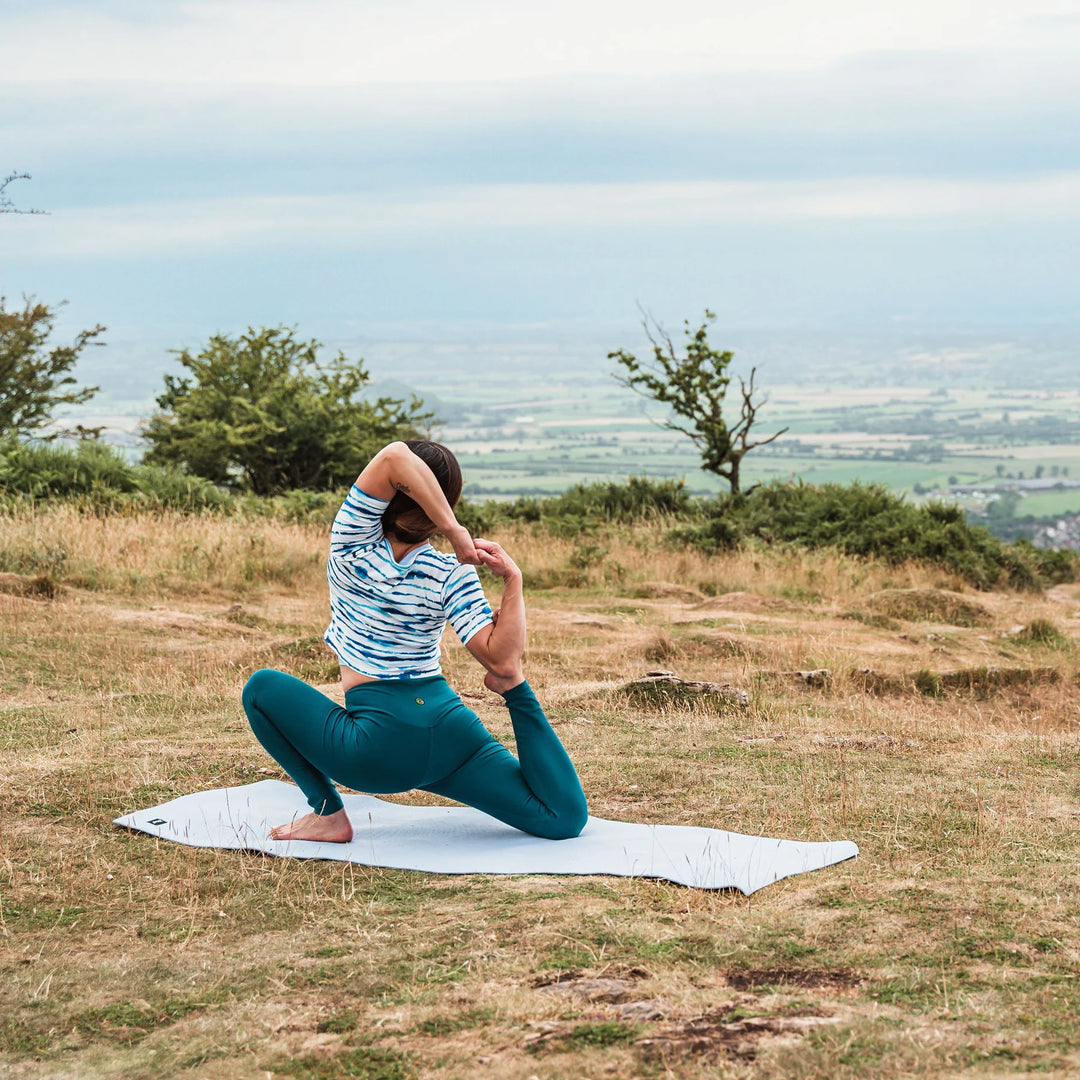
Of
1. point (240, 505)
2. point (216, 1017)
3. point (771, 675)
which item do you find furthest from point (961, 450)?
point (216, 1017)

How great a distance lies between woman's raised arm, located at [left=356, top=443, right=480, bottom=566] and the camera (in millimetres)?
4602

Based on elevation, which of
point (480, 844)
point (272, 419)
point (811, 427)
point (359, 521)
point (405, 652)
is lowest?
point (480, 844)

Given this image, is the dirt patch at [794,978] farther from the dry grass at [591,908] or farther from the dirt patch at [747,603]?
the dirt patch at [747,603]

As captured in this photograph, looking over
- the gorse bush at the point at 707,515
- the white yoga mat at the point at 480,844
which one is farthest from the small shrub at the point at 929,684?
the gorse bush at the point at 707,515

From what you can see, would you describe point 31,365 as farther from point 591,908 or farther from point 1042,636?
point 591,908

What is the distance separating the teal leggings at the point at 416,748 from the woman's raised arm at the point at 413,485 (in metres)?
0.66

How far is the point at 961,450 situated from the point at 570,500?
69.8 m

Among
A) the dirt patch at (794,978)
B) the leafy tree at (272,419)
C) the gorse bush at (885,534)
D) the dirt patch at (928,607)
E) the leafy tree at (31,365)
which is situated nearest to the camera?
the dirt patch at (794,978)

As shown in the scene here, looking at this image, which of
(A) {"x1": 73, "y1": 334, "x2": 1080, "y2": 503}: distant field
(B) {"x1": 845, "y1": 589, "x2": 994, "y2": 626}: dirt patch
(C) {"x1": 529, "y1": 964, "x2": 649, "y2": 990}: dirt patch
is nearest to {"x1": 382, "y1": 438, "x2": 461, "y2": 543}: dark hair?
(C) {"x1": 529, "y1": 964, "x2": 649, "y2": 990}: dirt patch

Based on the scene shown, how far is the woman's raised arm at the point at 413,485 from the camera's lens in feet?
15.1

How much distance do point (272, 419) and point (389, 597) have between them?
20.4 metres

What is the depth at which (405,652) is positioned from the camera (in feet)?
15.8

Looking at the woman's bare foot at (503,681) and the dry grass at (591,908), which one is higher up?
the woman's bare foot at (503,681)

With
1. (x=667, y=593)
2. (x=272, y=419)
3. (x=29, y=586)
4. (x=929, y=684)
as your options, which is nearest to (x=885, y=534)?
(x=667, y=593)
